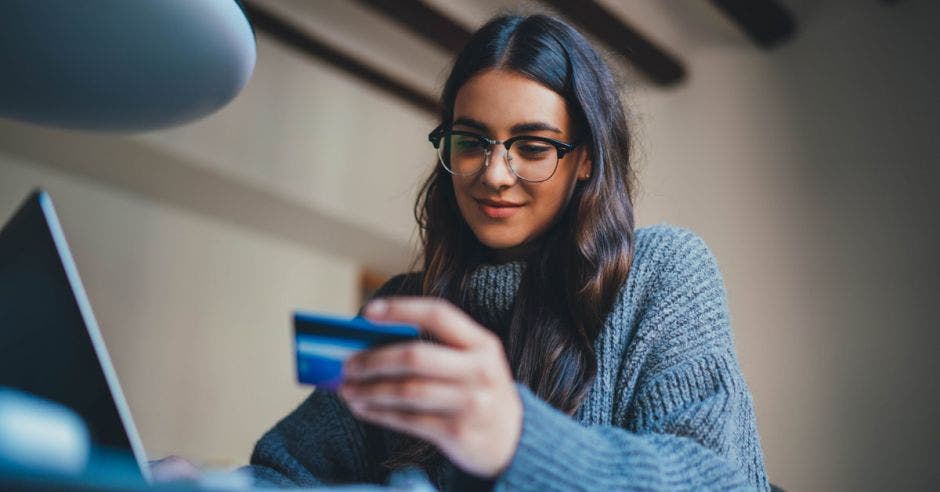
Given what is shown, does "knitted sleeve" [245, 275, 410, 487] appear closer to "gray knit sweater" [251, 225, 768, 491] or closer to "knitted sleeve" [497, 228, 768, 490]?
"gray knit sweater" [251, 225, 768, 491]

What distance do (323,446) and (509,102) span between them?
48cm

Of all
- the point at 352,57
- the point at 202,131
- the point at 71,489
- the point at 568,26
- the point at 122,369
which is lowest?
the point at 71,489

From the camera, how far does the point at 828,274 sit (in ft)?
10.1

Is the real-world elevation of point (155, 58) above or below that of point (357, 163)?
below

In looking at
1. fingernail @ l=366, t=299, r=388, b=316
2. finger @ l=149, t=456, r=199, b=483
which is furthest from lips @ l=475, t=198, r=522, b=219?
fingernail @ l=366, t=299, r=388, b=316

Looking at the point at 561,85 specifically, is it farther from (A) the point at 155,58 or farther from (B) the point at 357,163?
(B) the point at 357,163

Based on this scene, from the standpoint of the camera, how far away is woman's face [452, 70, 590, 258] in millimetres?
953

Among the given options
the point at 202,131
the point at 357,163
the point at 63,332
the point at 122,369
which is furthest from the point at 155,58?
the point at 357,163

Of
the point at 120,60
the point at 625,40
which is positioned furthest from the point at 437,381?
the point at 625,40

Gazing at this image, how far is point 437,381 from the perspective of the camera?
429mm

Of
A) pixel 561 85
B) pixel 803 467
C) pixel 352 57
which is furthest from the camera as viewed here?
pixel 352 57

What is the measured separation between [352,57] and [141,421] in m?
1.87

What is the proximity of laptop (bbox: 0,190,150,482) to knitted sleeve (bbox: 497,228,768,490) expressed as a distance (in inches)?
9.8

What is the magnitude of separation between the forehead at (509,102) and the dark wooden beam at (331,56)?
2.41m
